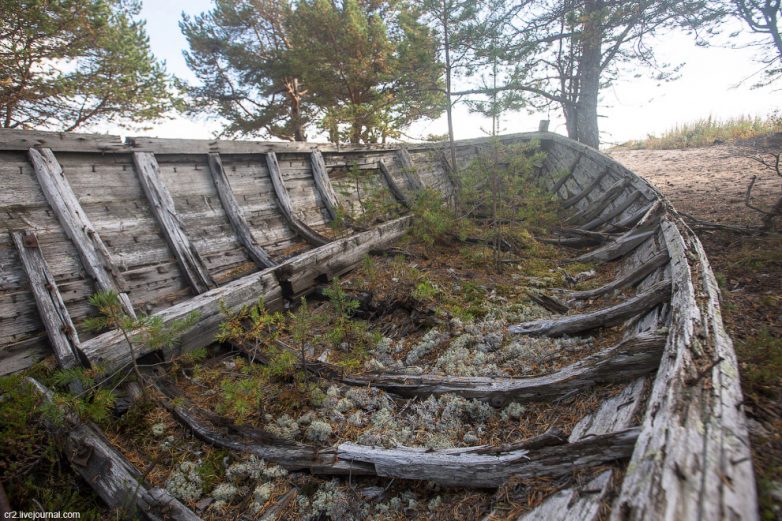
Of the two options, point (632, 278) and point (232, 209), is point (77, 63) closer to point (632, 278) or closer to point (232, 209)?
point (232, 209)

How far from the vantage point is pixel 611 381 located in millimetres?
1857

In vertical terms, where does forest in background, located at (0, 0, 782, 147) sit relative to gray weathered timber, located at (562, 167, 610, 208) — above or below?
above

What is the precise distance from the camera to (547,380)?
6.76ft

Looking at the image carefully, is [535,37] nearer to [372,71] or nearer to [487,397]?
[372,71]

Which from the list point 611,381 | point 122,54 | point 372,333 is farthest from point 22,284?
point 122,54

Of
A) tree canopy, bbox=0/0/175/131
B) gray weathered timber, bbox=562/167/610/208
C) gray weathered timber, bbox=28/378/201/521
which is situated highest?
tree canopy, bbox=0/0/175/131

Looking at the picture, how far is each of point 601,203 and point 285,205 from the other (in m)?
4.96

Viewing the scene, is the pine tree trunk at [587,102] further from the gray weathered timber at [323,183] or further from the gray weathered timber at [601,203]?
the gray weathered timber at [323,183]

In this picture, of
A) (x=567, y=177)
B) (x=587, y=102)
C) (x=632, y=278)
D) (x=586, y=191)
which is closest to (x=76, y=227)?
(x=632, y=278)

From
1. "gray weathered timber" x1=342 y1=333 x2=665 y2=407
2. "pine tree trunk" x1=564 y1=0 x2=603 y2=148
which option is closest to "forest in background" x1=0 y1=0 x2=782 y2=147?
"pine tree trunk" x1=564 y1=0 x2=603 y2=148

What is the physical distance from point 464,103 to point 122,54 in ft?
33.0

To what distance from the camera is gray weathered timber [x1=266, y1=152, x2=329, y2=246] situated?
487 cm

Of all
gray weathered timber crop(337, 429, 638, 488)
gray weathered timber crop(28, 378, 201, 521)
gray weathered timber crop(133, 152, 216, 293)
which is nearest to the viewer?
gray weathered timber crop(337, 429, 638, 488)

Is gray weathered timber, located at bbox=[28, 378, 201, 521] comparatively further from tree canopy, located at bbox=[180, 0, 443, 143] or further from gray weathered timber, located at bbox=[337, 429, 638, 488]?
tree canopy, located at bbox=[180, 0, 443, 143]
